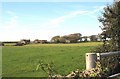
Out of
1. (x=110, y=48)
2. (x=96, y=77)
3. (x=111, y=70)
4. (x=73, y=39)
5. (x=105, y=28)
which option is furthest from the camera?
(x=73, y=39)

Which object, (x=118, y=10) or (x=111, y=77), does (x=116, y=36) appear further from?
(x=111, y=77)

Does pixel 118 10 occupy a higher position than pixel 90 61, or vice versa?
pixel 118 10

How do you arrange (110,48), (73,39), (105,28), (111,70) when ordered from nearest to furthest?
(111,70)
(110,48)
(105,28)
(73,39)

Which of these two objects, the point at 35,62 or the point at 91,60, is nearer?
the point at 91,60

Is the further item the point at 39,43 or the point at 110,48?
the point at 39,43

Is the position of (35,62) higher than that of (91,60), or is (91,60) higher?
(91,60)

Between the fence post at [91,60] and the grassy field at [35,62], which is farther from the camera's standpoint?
the grassy field at [35,62]

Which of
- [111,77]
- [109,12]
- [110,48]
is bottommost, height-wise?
[111,77]

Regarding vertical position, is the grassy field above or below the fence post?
below

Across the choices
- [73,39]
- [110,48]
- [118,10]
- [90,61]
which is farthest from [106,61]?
[73,39]

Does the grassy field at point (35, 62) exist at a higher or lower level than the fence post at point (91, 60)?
lower

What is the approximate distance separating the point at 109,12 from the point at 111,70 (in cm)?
A: 593

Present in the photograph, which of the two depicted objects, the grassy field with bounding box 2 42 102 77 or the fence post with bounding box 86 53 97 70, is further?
the grassy field with bounding box 2 42 102 77

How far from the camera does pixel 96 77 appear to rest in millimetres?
11914
